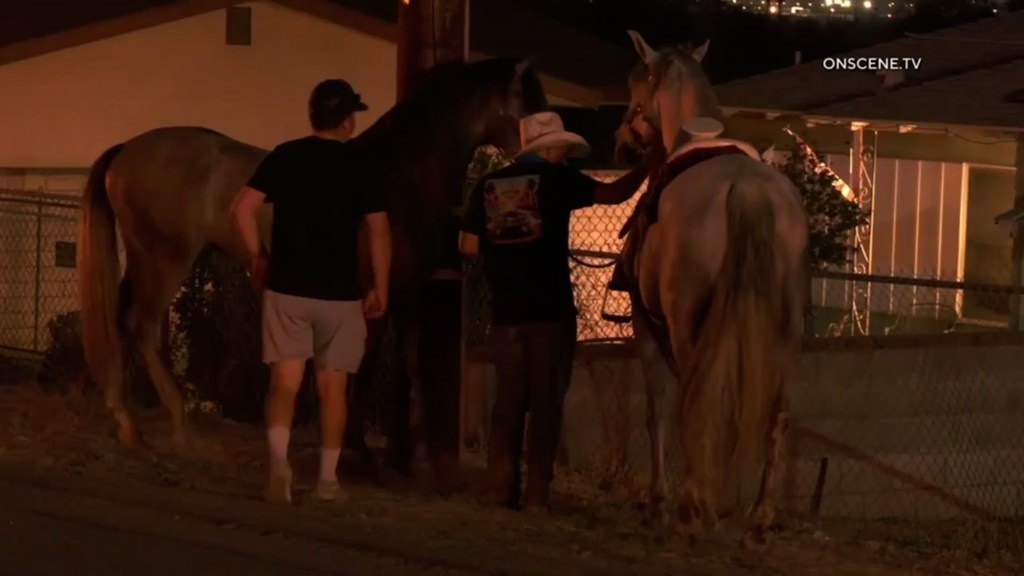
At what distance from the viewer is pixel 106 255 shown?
10164 millimetres

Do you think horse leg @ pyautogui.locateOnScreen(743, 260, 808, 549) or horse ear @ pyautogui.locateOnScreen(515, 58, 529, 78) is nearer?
horse leg @ pyautogui.locateOnScreen(743, 260, 808, 549)

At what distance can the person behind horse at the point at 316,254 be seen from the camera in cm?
824

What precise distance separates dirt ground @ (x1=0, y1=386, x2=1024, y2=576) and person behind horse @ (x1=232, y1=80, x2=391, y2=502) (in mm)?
566

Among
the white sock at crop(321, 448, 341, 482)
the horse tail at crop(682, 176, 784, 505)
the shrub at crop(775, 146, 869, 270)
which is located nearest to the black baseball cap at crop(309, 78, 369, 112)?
the white sock at crop(321, 448, 341, 482)

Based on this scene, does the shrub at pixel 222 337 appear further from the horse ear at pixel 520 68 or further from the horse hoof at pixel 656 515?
the horse hoof at pixel 656 515

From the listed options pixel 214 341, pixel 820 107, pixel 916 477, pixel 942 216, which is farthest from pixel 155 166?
pixel 942 216

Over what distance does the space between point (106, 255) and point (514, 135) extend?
2.55 m

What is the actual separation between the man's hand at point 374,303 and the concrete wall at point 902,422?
8.69ft

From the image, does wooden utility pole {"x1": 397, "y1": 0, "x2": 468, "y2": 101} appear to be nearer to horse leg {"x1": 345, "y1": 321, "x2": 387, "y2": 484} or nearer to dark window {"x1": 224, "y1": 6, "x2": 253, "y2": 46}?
horse leg {"x1": 345, "y1": 321, "x2": 387, "y2": 484}

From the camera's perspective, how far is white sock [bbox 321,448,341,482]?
8.58m

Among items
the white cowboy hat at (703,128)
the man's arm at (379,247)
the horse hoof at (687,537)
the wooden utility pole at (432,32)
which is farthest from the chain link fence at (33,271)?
the horse hoof at (687,537)

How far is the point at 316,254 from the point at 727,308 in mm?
1991

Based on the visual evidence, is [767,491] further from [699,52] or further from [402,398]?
[402,398]

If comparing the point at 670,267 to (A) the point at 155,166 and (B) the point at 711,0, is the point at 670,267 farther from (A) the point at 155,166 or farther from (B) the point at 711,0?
(B) the point at 711,0
